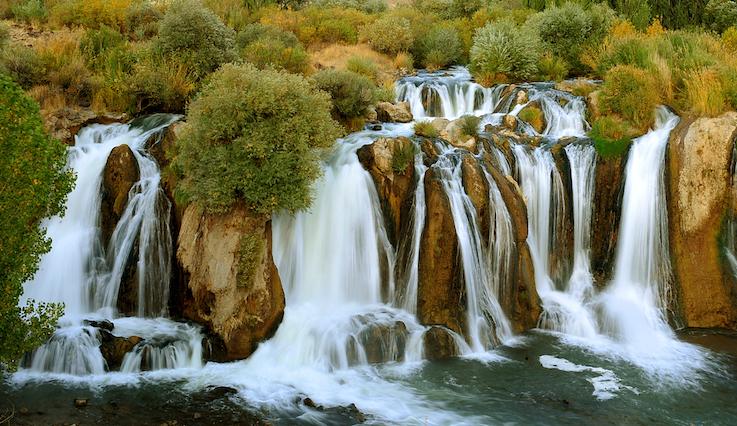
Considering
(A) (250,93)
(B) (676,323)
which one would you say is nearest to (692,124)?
(B) (676,323)

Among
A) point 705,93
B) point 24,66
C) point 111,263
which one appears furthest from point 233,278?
point 705,93

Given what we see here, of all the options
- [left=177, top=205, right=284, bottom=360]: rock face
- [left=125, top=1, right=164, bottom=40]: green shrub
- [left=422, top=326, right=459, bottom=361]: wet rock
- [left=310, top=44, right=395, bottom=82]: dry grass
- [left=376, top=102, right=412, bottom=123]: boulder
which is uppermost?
[left=125, top=1, right=164, bottom=40]: green shrub

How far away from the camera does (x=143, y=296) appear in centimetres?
1182

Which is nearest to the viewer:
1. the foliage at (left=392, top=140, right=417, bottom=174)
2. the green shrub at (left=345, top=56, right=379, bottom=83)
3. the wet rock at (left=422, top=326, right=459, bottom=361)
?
the wet rock at (left=422, top=326, right=459, bottom=361)

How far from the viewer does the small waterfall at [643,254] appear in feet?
42.0

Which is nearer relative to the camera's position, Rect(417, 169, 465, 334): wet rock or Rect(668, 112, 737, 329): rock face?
Rect(417, 169, 465, 334): wet rock

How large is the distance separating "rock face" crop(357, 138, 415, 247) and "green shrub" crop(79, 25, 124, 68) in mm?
10634

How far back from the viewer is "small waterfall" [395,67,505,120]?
773 inches

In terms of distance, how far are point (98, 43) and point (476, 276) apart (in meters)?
15.4

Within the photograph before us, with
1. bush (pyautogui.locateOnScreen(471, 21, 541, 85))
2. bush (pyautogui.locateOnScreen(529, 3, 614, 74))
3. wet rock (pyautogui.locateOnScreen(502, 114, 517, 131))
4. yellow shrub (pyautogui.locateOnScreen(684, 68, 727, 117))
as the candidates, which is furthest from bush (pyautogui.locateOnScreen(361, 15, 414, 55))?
yellow shrub (pyautogui.locateOnScreen(684, 68, 727, 117))

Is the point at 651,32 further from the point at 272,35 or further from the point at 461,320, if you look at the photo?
the point at 461,320

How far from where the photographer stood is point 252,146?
36.7 feet

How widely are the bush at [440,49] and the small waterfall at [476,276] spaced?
13.3 metres

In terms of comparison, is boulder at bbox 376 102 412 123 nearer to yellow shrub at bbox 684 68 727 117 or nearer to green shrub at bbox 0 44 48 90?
yellow shrub at bbox 684 68 727 117
